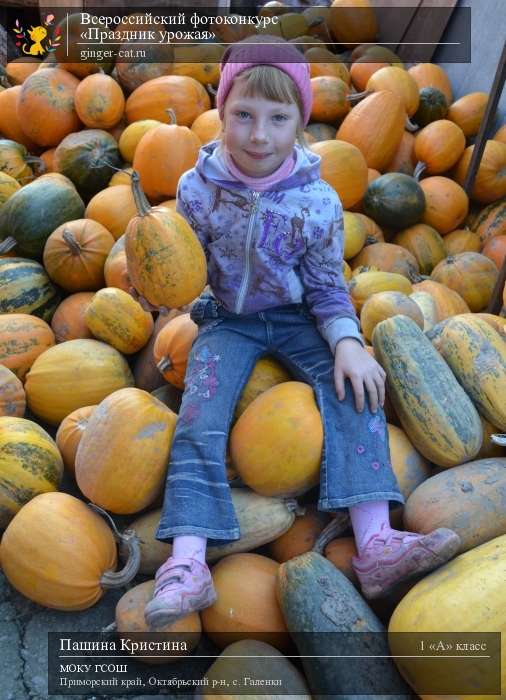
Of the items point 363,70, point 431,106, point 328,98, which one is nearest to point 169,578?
point 328,98

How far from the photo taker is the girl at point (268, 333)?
71.3 inches

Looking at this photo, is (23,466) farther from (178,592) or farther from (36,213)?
(36,213)

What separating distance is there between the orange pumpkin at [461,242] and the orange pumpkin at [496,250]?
80 mm

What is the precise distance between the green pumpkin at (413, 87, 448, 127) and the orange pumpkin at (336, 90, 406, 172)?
41 centimetres

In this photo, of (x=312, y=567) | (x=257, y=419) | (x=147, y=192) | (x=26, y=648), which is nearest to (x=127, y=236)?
(x=257, y=419)

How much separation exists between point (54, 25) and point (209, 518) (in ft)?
13.4

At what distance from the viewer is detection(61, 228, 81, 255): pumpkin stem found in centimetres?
281

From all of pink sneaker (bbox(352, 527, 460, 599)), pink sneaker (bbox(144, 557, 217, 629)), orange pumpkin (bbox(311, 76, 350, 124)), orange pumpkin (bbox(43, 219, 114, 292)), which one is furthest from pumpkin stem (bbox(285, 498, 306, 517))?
orange pumpkin (bbox(311, 76, 350, 124))

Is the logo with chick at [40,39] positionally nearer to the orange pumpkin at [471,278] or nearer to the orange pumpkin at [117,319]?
the orange pumpkin at [117,319]

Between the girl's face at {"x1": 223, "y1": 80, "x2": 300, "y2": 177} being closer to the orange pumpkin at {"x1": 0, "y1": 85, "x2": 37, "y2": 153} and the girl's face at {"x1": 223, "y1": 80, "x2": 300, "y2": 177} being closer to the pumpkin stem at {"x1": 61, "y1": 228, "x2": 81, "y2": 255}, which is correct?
the pumpkin stem at {"x1": 61, "y1": 228, "x2": 81, "y2": 255}

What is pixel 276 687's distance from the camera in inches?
62.1

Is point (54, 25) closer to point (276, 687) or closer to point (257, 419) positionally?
point (257, 419)

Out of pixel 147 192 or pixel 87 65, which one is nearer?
pixel 147 192

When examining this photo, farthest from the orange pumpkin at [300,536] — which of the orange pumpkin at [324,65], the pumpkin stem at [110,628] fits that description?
the orange pumpkin at [324,65]
